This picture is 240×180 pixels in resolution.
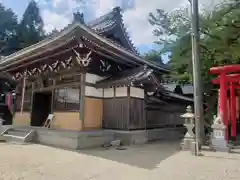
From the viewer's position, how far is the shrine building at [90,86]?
29.4ft

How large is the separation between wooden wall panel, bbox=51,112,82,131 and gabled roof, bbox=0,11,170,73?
9.84ft

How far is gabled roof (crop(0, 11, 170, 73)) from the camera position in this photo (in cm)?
819

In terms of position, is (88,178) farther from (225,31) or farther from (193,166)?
(225,31)

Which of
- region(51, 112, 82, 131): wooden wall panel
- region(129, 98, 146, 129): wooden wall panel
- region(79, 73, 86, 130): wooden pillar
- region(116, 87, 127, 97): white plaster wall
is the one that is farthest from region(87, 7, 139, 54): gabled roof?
region(51, 112, 82, 131): wooden wall panel

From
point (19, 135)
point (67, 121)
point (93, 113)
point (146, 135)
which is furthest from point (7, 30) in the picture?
point (146, 135)

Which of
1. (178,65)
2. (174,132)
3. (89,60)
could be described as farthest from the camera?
(174,132)

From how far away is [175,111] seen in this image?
44.6 feet

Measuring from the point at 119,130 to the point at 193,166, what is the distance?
4446mm

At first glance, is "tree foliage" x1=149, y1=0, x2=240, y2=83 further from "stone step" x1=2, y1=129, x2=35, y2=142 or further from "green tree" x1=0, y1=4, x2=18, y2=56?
"green tree" x1=0, y1=4, x2=18, y2=56

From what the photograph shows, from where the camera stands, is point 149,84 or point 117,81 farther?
point 149,84

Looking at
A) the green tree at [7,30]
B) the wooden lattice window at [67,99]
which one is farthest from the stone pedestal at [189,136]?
the green tree at [7,30]

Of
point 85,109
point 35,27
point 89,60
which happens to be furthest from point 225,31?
point 35,27

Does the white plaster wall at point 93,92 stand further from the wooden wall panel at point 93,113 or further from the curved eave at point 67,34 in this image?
the curved eave at point 67,34

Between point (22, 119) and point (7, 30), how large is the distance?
23687 millimetres
